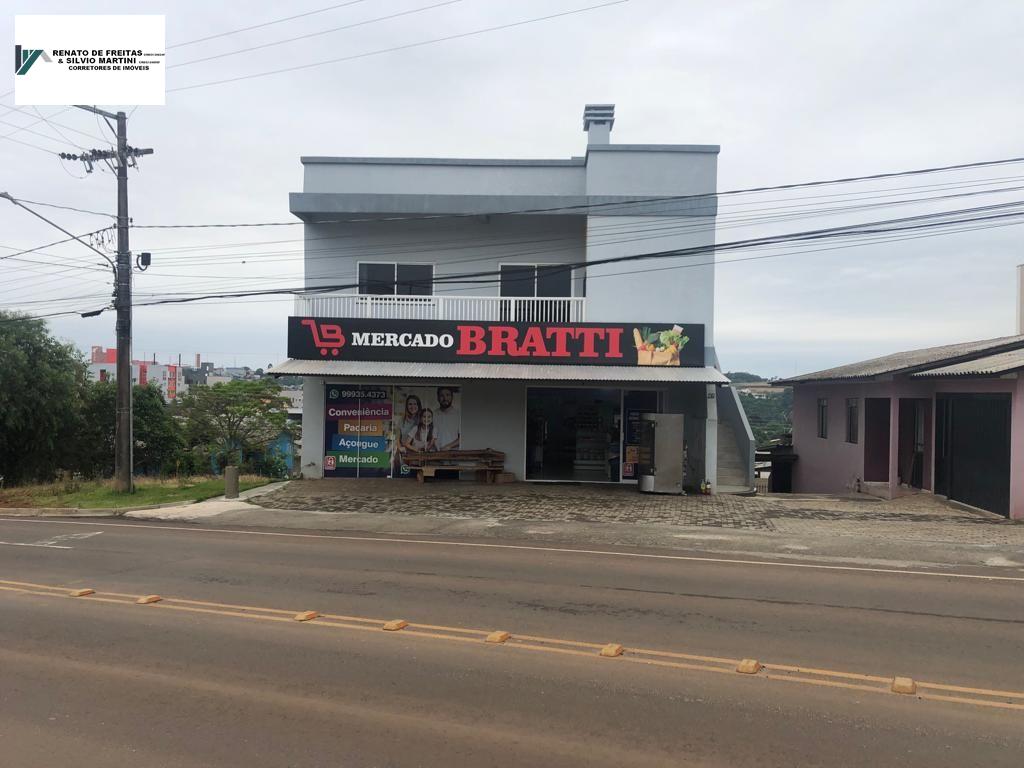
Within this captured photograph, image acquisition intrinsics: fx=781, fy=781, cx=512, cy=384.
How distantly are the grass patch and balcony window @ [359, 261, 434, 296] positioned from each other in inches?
243

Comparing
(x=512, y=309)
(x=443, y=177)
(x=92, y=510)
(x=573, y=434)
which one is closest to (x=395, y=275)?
(x=443, y=177)

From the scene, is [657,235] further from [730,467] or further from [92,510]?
[92,510]

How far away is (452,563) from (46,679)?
5.57m

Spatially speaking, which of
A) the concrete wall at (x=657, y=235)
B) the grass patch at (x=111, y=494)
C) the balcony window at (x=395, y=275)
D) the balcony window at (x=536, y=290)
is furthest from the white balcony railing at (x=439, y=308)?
the grass patch at (x=111, y=494)

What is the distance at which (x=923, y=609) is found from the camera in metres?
8.36

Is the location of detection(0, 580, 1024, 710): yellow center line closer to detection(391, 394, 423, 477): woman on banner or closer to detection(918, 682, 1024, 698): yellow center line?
detection(918, 682, 1024, 698): yellow center line

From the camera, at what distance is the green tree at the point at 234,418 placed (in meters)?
35.6

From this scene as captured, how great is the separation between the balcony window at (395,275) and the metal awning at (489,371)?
2.78 meters

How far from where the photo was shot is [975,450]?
16.2 metres

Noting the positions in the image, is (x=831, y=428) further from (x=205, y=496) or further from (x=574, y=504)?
(x=205, y=496)

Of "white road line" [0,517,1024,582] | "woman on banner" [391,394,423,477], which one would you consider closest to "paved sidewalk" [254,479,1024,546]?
"woman on banner" [391,394,423,477]

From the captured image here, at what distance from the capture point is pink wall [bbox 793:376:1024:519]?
579 inches

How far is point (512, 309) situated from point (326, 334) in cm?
469

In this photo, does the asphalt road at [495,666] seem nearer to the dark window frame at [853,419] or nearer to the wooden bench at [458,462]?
the wooden bench at [458,462]
